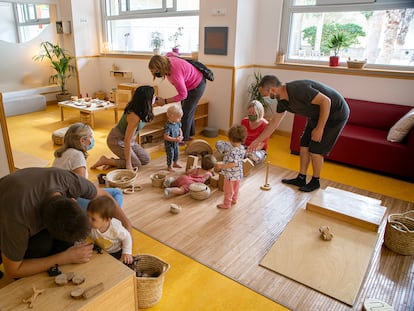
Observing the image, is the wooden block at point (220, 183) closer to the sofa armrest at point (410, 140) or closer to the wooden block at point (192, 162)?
the wooden block at point (192, 162)

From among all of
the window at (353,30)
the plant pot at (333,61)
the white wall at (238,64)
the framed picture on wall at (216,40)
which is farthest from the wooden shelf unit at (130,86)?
the plant pot at (333,61)

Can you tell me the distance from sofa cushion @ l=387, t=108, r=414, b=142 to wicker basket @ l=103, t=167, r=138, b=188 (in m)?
2.83

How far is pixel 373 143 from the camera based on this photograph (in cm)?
359

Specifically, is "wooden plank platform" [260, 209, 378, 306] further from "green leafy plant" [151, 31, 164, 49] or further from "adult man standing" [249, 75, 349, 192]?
"green leafy plant" [151, 31, 164, 49]

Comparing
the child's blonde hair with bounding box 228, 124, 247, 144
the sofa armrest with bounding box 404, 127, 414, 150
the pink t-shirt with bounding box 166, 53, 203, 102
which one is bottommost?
the sofa armrest with bounding box 404, 127, 414, 150

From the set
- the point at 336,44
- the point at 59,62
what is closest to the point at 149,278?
the point at 336,44

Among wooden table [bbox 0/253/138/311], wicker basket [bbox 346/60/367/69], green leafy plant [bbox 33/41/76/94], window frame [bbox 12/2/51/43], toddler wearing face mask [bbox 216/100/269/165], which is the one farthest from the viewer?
green leafy plant [bbox 33/41/76/94]

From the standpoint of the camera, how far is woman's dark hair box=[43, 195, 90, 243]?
1302 millimetres

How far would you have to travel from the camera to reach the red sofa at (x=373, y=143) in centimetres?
349

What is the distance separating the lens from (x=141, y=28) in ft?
20.2

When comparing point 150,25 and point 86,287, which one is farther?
point 150,25

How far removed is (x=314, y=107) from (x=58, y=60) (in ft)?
18.1

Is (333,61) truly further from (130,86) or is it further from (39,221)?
(39,221)

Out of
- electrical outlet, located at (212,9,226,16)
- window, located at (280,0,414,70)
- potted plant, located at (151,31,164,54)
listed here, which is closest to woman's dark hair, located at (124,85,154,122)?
electrical outlet, located at (212,9,226,16)
